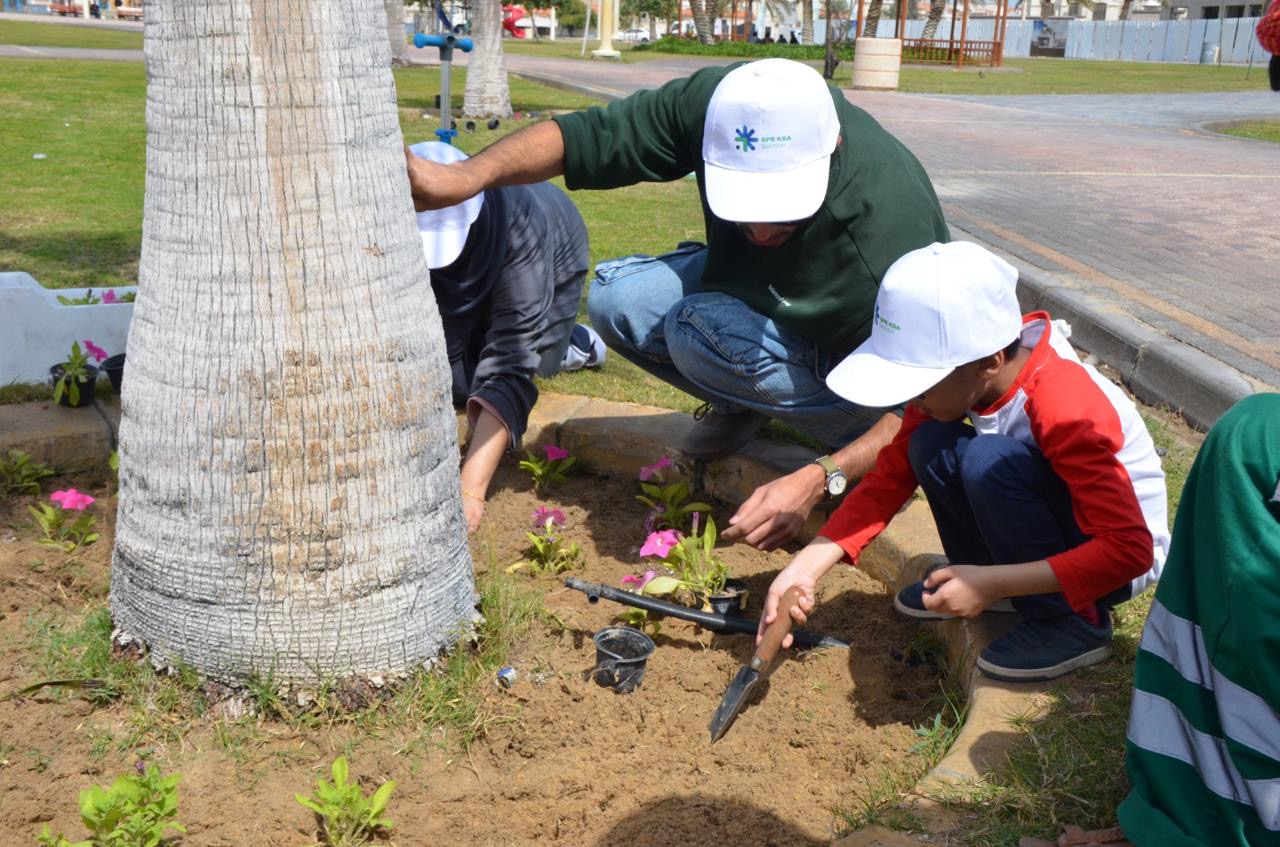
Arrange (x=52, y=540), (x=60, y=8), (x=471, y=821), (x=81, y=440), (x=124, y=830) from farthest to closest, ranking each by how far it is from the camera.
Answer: (x=60, y=8)
(x=81, y=440)
(x=52, y=540)
(x=471, y=821)
(x=124, y=830)

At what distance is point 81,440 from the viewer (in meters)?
3.58

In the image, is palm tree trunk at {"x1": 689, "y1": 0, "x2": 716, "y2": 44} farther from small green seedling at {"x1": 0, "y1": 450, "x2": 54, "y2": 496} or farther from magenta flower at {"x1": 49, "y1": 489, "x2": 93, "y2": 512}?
magenta flower at {"x1": 49, "y1": 489, "x2": 93, "y2": 512}

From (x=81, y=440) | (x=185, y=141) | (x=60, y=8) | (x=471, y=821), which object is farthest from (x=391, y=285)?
(x=60, y=8)

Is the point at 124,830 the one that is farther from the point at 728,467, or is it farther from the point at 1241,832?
the point at 728,467

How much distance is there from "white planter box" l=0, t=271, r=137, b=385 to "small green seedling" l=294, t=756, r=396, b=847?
93.1 inches

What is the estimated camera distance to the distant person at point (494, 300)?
3.40 m

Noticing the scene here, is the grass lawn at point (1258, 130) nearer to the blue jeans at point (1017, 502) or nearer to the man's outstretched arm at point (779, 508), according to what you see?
the man's outstretched arm at point (779, 508)

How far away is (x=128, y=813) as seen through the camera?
2.04 m

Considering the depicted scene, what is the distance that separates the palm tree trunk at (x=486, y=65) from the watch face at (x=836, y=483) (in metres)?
11.5

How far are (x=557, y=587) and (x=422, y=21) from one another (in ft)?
270

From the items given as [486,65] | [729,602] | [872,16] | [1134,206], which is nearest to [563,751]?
[729,602]

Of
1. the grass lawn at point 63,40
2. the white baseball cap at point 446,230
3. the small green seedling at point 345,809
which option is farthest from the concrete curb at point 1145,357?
the grass lawn at point 63,40

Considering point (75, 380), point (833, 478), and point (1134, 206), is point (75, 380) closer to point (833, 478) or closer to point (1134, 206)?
point (833, 478)

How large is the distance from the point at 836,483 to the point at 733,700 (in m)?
0.73
